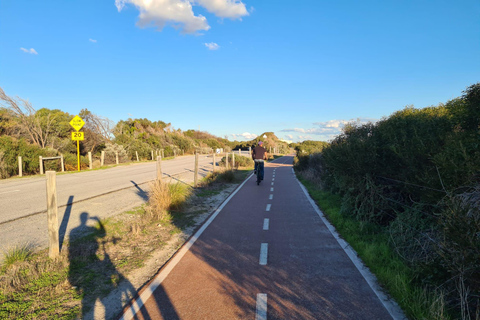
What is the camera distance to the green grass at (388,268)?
10.9 ft

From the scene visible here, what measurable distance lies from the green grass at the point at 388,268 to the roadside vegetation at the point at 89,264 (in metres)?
3.53

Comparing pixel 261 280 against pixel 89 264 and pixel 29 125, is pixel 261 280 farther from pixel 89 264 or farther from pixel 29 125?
pixel 29 125

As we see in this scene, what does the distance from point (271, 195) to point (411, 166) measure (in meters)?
7.27

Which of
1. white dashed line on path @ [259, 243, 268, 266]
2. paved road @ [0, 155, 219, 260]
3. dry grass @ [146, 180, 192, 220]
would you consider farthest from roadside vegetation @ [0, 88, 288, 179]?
white dashed line on path @ [259, 243, 268, 266]

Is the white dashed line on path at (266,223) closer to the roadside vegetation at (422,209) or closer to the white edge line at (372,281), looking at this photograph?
the white edge line at (372,281)

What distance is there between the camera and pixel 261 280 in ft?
14.3

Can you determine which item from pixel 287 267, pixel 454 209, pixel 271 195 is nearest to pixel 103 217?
pixel 287 267

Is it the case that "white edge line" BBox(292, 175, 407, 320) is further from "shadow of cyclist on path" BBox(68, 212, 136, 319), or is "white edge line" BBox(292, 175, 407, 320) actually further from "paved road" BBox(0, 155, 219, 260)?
"paved road" BBox(0, 155, 219, 260)

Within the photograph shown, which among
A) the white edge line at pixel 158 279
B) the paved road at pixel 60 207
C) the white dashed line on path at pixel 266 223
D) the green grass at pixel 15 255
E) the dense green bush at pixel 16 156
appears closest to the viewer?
the white edge line at pixel 158 279

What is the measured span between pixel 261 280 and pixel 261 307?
75cm

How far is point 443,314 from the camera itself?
3.20 metres

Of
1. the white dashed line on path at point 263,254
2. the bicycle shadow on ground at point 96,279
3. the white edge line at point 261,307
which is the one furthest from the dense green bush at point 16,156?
the white edge line at point 261,307

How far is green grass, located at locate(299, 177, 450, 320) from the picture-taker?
10.9ft

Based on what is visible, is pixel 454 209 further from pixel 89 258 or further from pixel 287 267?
pixel 89 258
